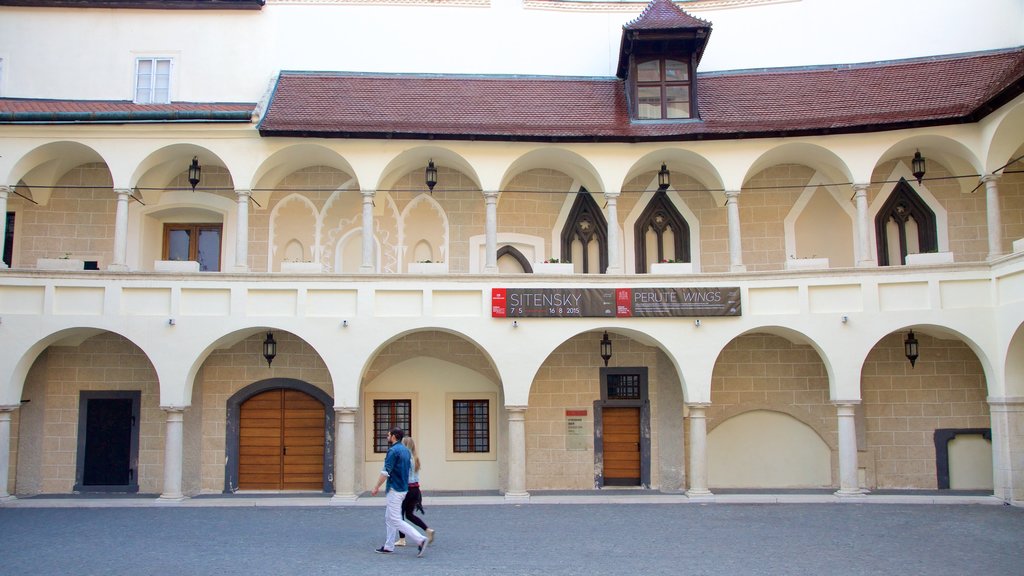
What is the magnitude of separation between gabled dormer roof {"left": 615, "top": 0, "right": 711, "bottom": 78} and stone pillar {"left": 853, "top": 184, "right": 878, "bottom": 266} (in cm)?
510

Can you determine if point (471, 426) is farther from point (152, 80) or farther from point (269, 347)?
point (152, 80)

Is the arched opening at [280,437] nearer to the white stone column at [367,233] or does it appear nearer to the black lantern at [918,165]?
the white stone column at [367,233]

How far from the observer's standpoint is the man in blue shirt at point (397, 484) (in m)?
11.2

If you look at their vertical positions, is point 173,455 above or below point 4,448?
below

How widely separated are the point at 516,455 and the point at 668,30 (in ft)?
35.9

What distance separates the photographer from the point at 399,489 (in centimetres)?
1121

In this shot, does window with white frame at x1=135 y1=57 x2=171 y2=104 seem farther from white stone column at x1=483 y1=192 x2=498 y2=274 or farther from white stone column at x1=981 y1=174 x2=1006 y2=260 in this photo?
white stone column at x1=981 y1=174 x2=1006 y2=260

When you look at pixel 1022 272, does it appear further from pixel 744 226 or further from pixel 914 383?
pixel 744 226

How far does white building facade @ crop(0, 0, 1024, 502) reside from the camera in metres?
17.1

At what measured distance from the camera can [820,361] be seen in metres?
18.8

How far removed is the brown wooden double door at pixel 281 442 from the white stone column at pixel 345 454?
71.6 inches

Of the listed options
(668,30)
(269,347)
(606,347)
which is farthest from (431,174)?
(668,30)

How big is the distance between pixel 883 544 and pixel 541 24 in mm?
15337

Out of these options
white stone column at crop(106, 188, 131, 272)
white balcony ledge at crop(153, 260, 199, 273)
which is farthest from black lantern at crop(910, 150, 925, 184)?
white stone column at crop(106, 188, 131, 272)
